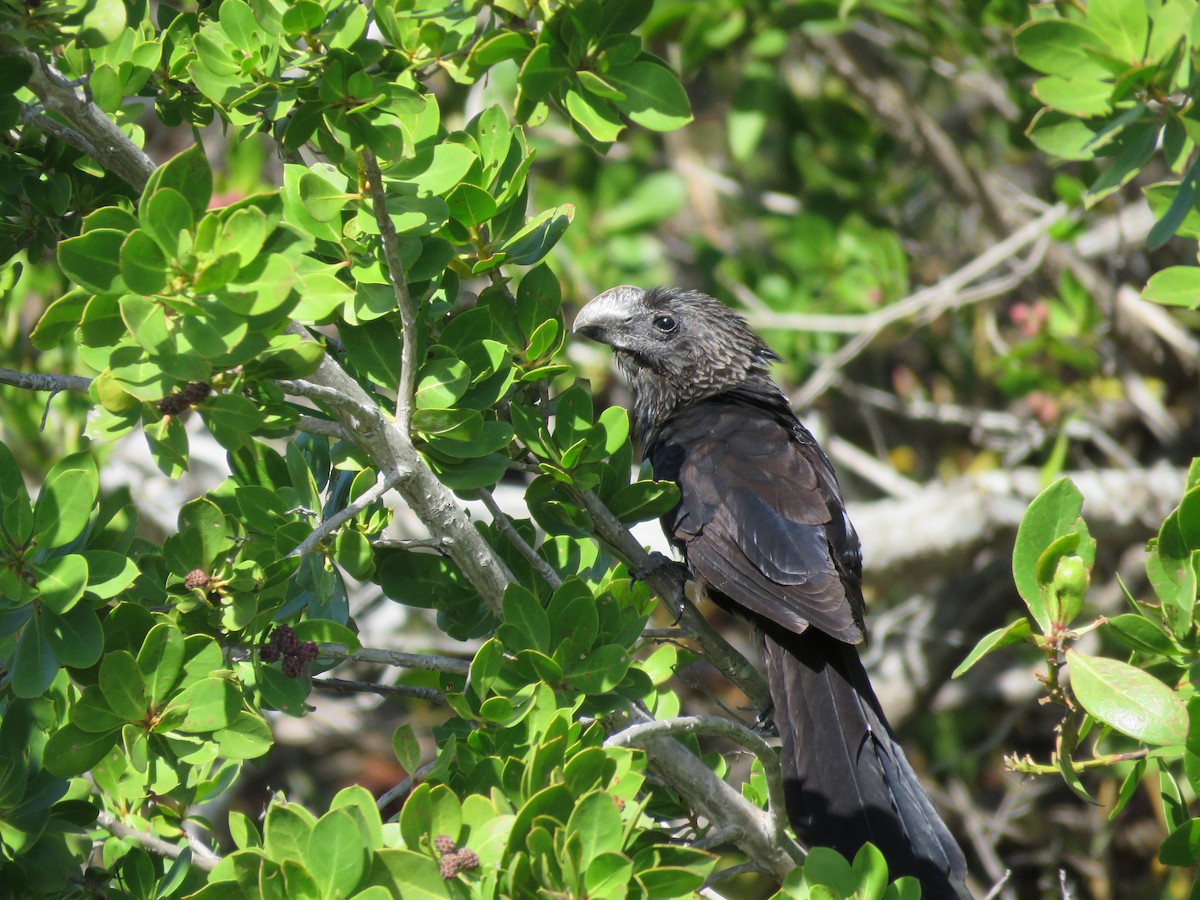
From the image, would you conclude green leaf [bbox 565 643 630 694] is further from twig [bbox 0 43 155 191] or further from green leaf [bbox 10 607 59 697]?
twig [bbox 0 43 155 191]

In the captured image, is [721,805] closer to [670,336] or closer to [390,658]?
[390,658]

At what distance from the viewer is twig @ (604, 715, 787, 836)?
2.12 metres

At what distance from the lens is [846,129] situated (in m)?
5.57

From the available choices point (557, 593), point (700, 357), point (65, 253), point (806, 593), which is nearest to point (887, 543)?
point (700, 357)

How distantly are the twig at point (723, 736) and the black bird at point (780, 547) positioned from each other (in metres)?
0.05

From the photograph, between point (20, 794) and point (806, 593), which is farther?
point (806, 593)

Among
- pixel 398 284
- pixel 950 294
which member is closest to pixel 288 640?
pixel 398 284

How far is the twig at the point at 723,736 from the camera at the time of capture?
83.5 inches

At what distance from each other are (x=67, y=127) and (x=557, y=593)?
4.39ft

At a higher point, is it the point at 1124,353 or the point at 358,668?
the point at 1124,353

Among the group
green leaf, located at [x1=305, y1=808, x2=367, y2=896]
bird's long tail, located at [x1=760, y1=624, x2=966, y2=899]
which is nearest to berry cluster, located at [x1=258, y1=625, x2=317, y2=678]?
green leaf, located at [x1=305, y1=808, x2=367, y2=896]

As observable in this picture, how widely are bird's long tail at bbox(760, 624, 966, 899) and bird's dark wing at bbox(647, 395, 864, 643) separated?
14 cm

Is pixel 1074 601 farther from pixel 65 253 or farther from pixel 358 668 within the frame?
pixel 358 668

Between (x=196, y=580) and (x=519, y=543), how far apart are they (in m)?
0.72
